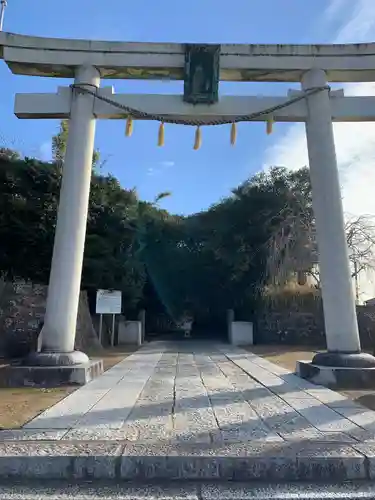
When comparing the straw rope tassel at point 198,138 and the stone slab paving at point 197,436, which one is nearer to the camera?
the stone slab paving at point 197,436

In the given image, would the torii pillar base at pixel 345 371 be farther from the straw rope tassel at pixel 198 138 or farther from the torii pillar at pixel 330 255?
the straw rope tassel at pixel 198 138

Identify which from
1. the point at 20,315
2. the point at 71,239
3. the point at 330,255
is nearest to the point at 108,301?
the point at 20,315

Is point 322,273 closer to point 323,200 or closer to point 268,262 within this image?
point 323,200

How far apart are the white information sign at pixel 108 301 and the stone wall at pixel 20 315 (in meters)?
3.26

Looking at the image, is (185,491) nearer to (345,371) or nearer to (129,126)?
(345,371)

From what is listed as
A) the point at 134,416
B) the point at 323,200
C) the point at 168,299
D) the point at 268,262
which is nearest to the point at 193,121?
the point at 323,200

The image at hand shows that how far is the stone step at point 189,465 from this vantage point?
3.49 meters

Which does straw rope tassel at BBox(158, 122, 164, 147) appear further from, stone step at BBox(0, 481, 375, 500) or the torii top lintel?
stone step at BBox(0, 481, 375, 500)

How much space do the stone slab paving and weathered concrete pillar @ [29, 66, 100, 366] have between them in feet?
3.39

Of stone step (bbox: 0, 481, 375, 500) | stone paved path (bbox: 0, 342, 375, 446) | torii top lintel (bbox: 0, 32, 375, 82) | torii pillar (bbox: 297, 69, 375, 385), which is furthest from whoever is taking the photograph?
torii top lintel (bbox: 0, 32, 375, 82)

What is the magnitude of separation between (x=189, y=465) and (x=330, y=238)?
5.35m

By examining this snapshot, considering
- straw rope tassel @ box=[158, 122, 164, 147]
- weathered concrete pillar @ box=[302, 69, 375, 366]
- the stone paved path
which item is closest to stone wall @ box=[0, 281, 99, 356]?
the stone paved path

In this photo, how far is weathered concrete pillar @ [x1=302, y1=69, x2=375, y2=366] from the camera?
7531mm

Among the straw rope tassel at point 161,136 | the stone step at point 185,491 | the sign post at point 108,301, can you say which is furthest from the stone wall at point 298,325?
the stone step at point 185,491
